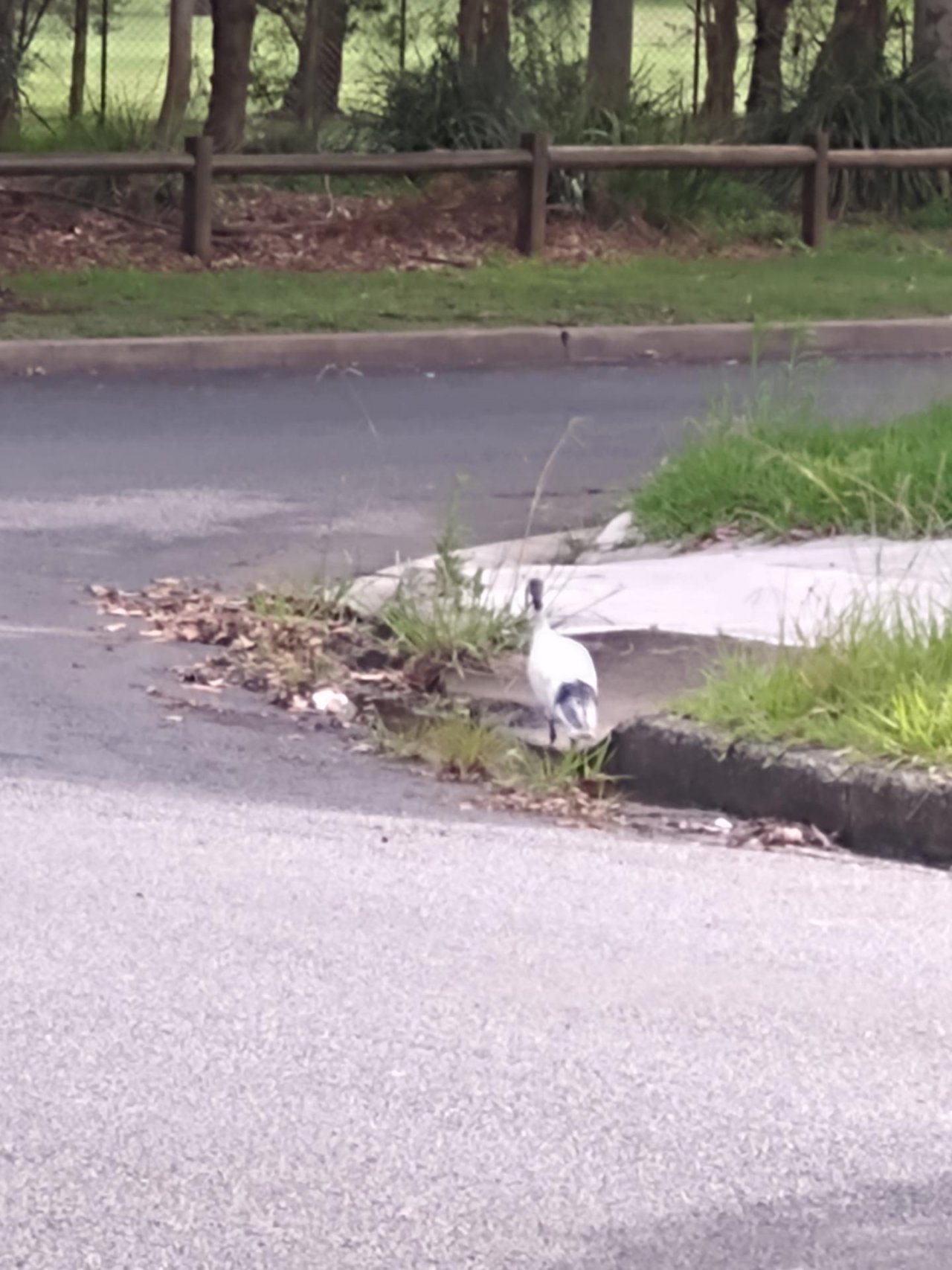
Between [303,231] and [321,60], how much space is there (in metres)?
12.2

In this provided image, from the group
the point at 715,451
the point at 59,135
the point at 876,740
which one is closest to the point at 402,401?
the point at 715,451

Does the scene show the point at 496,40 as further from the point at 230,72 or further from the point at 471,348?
the point at 471,348

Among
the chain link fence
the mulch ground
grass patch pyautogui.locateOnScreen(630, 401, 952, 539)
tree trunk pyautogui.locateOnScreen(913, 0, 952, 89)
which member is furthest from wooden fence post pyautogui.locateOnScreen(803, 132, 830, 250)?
grass patch pyautogui.locateOnScreen(630, 401, 952, 539)

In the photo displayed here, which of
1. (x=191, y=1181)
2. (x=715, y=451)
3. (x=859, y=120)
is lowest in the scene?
(x=191, y=1181)

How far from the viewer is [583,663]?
664 centimetres

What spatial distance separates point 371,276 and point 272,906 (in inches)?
457

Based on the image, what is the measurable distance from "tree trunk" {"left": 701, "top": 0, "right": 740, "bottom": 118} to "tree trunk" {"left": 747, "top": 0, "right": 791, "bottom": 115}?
0.76 meters

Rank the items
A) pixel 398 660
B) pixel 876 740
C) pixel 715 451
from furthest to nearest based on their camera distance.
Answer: pixel 715 451, pixel 398 660, pixel 876 740

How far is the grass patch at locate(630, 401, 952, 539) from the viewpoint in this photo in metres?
9.08

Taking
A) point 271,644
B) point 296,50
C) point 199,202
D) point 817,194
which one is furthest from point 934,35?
point 296,50

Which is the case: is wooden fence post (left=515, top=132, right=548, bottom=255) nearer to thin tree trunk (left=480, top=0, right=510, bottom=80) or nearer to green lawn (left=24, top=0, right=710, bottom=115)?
thin tree trunk (left=480, top=0, right=510, bottom=80)

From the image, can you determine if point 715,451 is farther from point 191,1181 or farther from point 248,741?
point 191,1181

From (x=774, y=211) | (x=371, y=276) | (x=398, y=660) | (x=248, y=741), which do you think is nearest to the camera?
(x=248, y=741)

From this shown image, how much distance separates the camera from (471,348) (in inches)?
563
